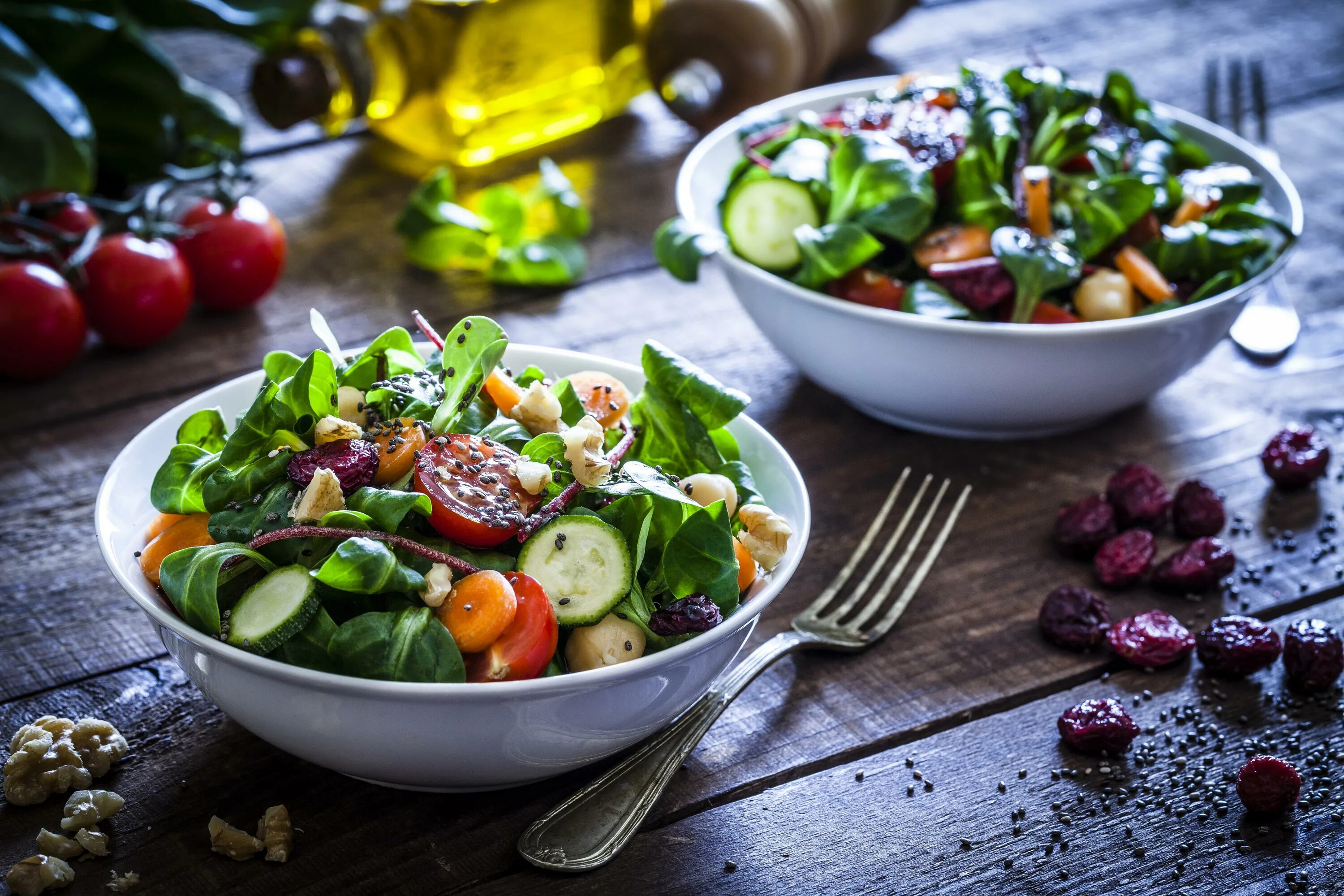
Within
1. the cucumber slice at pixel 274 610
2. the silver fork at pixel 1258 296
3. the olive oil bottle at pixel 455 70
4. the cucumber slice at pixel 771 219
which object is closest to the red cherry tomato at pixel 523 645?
the cucumber slice at pixel 274 610

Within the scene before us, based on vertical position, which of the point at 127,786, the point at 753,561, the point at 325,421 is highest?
the point at 325,421

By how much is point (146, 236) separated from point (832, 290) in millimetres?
869

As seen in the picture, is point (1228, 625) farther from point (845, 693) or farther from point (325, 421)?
point (325, 421)

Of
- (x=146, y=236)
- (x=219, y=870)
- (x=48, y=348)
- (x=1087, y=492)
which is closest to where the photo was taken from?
(x=219, y=870)

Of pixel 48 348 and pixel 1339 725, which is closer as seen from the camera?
pixel 1339 725

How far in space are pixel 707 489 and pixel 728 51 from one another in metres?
1.20

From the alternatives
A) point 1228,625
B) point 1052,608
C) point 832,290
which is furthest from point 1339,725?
point 832,290

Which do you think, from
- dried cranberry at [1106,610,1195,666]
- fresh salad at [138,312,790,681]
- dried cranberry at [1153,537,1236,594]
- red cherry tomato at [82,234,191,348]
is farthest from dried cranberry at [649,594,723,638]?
red cherry tomato at [82,234,191,348]

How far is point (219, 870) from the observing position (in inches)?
34.1

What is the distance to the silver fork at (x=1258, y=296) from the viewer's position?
1560 millimetres

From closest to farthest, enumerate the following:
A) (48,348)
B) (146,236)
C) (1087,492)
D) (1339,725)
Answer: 1. (1339,725)
2. (1087,492)
3. (48,348)
4. (146,236)

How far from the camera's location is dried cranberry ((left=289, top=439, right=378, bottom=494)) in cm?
87

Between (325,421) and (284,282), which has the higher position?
(325,421)

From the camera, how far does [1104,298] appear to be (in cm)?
126
